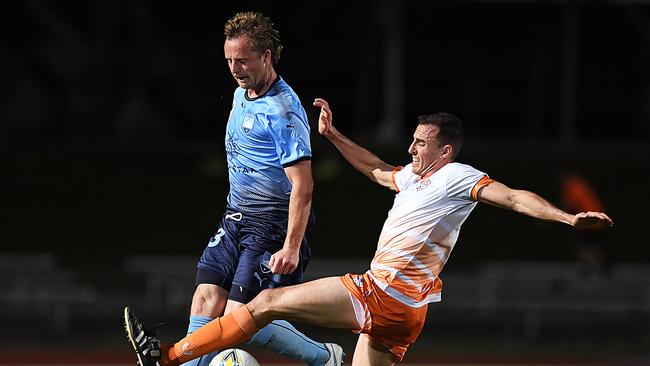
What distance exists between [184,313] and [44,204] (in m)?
2.55

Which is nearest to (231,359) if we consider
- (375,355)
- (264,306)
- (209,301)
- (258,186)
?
(209,301)

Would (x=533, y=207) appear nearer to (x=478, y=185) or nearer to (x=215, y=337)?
(x=478, y=185)

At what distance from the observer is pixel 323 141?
16.6m

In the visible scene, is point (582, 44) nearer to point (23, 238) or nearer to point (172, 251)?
point (172, 251)

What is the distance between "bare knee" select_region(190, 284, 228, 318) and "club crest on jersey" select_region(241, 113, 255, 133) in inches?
36.0

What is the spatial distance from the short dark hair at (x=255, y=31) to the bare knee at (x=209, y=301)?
53.3 inches

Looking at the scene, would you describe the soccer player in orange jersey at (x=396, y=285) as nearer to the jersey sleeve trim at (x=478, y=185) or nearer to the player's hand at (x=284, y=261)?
the jersey sleeve trim at (x=478, y=185)

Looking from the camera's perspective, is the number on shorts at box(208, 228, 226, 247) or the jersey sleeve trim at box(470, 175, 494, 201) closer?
the jersey sleeve trim at box(470, 175, 494, 201)

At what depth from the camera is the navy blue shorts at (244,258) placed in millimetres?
7230

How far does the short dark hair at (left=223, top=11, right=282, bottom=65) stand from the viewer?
708cm

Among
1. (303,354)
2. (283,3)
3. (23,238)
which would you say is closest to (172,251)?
(23,238)

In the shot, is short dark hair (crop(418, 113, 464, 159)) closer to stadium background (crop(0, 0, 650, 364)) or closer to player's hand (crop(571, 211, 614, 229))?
player's hand (crop(571, 211, 614, 229))

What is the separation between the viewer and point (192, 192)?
1723 cm

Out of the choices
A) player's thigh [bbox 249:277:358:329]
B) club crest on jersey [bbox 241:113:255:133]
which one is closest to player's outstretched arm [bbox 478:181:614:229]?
player's thigh [bbox 249:277:358:329]
